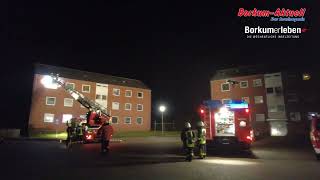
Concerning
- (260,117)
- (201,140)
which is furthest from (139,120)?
(201,140)

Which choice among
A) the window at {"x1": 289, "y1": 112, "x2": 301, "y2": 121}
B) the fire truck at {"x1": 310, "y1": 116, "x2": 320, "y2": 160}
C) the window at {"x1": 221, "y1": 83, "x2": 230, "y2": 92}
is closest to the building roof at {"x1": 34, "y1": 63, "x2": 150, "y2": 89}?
the window at {"x1": 221, "y1": 83, "x2": 230, "y2": 92}

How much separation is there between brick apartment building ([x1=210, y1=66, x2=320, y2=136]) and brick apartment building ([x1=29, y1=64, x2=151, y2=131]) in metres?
17.4

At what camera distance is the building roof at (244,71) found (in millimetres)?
40222

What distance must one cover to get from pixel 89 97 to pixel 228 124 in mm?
32507

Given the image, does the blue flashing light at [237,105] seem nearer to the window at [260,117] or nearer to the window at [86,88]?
the window at [260,117]

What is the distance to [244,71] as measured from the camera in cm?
4325

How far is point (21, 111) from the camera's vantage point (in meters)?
40.0

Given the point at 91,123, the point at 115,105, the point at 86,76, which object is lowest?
the point at 91,123

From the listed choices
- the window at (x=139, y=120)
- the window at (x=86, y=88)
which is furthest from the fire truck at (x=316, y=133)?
the window at (x=139, y=120)

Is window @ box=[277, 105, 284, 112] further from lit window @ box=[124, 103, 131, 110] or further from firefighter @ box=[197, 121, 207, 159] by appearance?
firefighter @ box=[197, 121, 207, 159]

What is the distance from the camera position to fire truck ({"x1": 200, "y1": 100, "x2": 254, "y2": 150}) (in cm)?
1434

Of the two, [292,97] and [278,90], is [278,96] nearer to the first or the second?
[278,90]

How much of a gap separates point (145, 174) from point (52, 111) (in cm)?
3426

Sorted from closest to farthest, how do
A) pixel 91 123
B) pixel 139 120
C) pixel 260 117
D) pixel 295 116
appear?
pixel 91 123 < pixel 295 116 < pixel 260 117 < pixel 139 120
